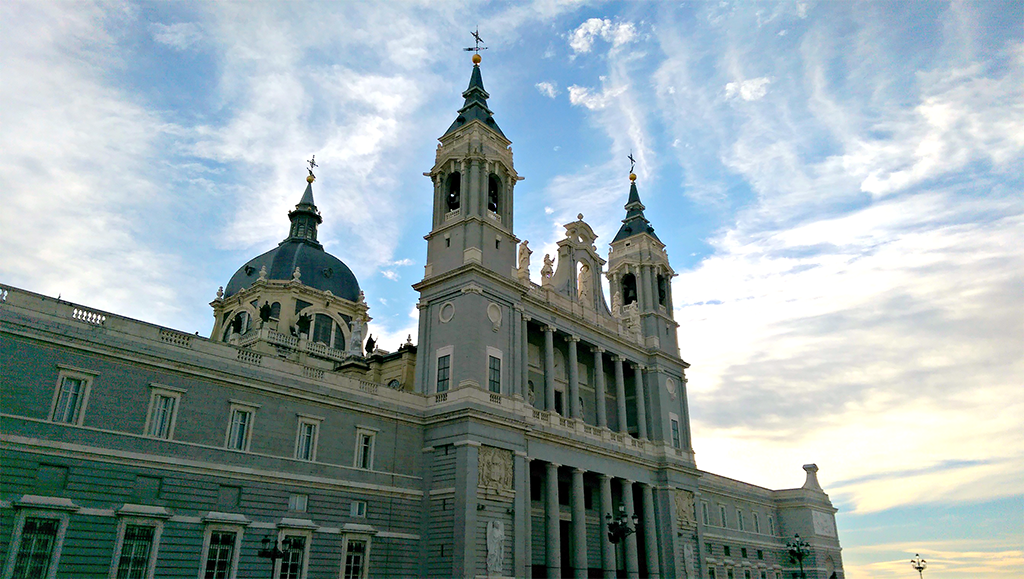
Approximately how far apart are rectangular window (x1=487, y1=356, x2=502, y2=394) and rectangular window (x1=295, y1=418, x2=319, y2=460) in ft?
31.5

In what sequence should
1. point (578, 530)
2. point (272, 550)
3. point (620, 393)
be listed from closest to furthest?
point (272, 550) → point (578, 530) → point (620, 393)

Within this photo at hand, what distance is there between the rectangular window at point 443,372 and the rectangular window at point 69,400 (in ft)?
56.2

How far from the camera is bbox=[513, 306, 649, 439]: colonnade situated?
42344 mm

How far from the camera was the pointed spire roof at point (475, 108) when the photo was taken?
46062 mm

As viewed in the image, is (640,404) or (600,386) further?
(640,404)

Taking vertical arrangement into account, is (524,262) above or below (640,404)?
above

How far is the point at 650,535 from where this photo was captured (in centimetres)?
4722

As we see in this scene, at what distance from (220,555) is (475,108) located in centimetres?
2941

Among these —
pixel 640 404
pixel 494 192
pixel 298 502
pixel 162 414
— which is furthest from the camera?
pixel 640 404

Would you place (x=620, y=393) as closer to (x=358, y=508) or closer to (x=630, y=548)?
(x=630, y=548)

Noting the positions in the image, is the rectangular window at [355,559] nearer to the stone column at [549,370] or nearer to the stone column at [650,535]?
the stone column at [549,370]

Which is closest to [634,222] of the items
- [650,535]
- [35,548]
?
[650,535]

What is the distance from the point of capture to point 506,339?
133ft

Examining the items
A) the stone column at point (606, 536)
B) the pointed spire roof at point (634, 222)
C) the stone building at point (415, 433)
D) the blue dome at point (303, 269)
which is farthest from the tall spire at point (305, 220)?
the stone column at point (606, 536)
